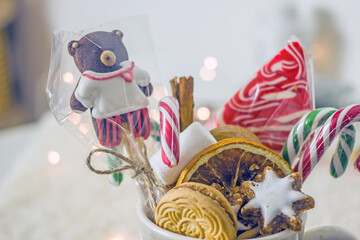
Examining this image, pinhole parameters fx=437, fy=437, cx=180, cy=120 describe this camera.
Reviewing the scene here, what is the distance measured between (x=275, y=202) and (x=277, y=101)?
0.73ft

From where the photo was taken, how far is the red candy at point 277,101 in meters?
0.62

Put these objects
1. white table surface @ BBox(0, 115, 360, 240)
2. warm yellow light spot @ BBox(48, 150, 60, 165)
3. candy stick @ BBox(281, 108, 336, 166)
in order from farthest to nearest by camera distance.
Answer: warm yellow light spot @ BBox(48, 150, 60, 165) < white table surface @ BBox(0, 115, 360, 240) < candy stick @ BBox(281, 108, 336, 166)

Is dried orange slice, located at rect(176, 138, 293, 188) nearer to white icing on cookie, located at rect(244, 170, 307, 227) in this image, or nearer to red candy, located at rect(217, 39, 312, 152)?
white icing on cookie, located at rect(244, 170, 307, 227)

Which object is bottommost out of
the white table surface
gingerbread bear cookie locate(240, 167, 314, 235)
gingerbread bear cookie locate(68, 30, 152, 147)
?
the white table surface

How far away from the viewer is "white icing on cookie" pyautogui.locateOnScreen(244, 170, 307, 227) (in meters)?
0.44

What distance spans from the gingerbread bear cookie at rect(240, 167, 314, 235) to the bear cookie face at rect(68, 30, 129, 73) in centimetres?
Result: 22

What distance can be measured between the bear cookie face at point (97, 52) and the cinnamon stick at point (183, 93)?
0.08 metres

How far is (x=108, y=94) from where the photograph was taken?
0.52 metres

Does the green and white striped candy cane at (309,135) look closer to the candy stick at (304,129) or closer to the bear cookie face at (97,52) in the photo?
the candy stick at (304,129)

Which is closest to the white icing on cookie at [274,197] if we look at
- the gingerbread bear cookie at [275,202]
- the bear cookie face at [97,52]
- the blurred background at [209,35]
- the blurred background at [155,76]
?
the gingerbread bear cookie at [275,202]

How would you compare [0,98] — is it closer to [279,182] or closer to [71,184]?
[71,184]

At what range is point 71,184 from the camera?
116 centimetres

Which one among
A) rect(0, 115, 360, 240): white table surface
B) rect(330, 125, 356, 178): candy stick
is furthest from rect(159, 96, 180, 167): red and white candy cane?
rect(0, 115, 360, 240): white table surface

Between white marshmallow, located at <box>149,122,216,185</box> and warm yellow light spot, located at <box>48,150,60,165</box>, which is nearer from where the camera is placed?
white marshmallow, located at <box>149,122,216,185</box>
